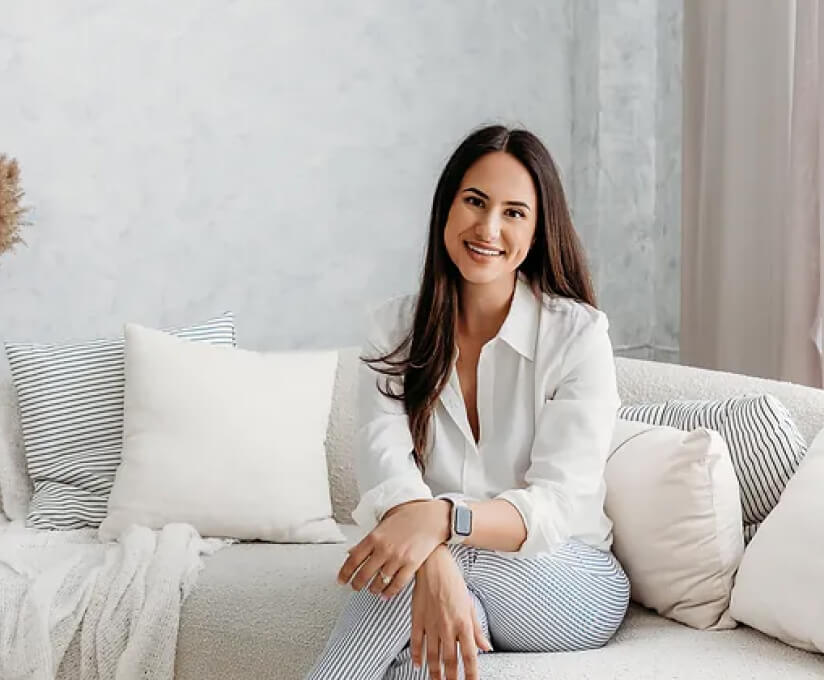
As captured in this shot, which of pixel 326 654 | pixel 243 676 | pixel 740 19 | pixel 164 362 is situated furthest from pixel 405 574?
pixel 740 19

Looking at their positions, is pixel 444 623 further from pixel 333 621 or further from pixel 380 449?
pixel 333 621

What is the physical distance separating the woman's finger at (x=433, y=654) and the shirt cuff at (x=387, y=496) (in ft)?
0.71

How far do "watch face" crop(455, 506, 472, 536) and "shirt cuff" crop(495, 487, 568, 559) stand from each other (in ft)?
0.27

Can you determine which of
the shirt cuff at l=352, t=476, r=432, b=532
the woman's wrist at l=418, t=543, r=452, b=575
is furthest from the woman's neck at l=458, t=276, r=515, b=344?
the woman's wrist at l=418, t=543, r=452, b=575

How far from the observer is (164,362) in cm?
263

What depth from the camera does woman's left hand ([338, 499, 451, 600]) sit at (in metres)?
1.73

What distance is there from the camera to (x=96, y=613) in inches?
87.0

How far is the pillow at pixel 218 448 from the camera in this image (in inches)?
100.0

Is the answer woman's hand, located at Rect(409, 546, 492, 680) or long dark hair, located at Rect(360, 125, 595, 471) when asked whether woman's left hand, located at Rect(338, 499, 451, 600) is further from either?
long dark hair, located at Rect(360, 125, 595, 471)

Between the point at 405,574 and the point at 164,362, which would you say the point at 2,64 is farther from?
the point at 405,574

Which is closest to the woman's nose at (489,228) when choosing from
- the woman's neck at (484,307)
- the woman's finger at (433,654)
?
the woman's neck at (484,307)

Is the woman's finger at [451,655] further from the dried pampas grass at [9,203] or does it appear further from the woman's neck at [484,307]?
the dried pampas grass at [9,203]

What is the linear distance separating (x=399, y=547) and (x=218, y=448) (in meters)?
0.91

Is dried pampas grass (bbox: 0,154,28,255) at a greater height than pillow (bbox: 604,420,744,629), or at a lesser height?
greater
